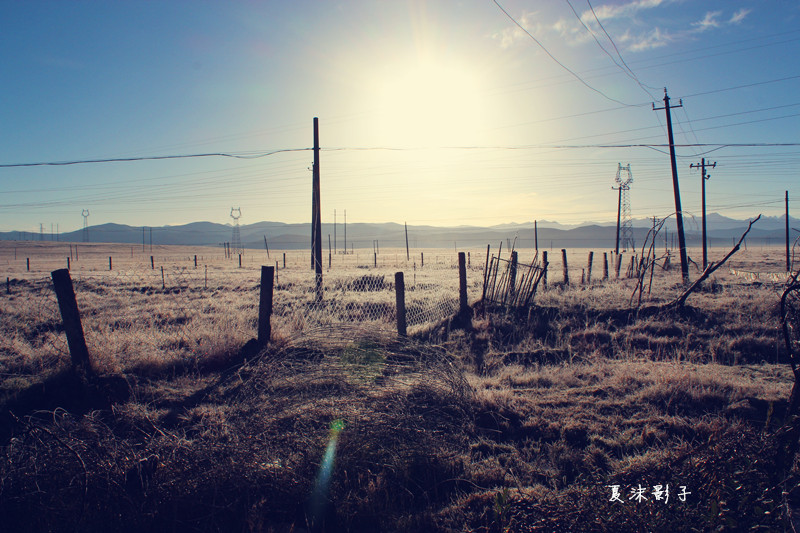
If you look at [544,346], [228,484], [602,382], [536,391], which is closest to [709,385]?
[602,382]

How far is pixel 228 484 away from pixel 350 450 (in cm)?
83

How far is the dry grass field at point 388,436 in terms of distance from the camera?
261cm

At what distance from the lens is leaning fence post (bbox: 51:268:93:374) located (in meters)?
4.82

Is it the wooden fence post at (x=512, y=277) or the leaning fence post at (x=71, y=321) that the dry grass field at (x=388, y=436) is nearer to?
the leaning fence post at (x=71, y=321)

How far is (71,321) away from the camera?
4.89 meters

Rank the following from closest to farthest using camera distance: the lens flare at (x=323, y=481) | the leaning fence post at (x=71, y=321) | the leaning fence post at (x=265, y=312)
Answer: the lens flare at (x=323, y=481)
the leaning fence post at (x=71, y=321)
the leaning fence post at (x=265, y=312)

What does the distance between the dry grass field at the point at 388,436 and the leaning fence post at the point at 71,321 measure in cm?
18

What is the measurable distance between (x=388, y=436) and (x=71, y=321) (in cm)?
396

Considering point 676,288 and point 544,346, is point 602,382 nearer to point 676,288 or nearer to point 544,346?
point 544,346

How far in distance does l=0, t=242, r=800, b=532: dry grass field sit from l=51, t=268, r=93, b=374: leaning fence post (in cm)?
18

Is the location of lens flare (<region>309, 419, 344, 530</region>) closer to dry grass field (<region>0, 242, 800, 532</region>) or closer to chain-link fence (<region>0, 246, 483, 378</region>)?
dry grass field (<region>0, 242, 800, 532</region>)

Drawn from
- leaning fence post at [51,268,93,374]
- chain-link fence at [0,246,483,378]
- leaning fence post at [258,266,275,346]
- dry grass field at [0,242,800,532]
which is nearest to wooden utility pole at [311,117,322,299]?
chain-link fence at [0,246,483,378]

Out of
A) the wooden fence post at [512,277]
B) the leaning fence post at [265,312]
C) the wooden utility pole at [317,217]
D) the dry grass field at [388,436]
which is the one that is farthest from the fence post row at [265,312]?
the wooden fence post at [512,277]

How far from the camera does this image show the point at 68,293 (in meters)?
4.85
